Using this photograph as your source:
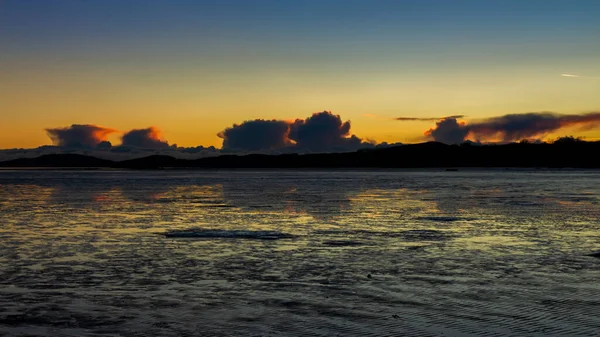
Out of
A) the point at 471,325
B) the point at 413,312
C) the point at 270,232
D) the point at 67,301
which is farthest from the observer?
the point at 270,232

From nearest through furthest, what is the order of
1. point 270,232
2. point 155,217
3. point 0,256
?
point 0,256, point 270,232, point 155,217

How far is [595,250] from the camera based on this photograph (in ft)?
68.9

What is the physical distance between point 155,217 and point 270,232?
10.0 m

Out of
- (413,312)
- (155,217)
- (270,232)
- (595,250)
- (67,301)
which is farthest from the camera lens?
(155,217)

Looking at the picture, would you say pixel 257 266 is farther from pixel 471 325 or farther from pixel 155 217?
pixel 155 217

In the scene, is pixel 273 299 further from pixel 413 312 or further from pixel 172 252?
pixel 172 252

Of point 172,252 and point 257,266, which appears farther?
point 172,252

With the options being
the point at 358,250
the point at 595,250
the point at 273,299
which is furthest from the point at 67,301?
the point at 595,250

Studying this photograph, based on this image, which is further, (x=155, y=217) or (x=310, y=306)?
(x=155, y=217)

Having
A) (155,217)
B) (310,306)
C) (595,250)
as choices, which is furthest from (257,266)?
(155,217)

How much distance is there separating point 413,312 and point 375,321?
1.07m

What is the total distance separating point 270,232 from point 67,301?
13916mm

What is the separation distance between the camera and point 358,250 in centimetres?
2133

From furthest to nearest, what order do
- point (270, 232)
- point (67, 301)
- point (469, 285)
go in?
point (270, 232) → point (469, 285) → point (67, 301)
